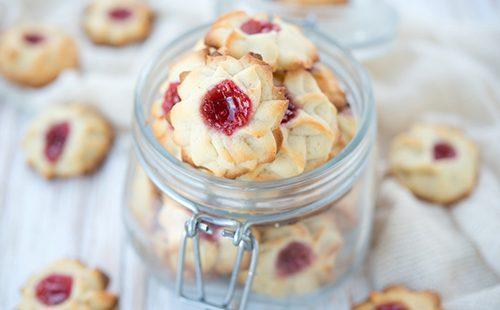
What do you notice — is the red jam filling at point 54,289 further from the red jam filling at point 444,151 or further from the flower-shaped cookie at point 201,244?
the red jam filling at point 444,151

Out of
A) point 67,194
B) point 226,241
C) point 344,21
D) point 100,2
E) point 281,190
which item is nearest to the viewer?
point 281,190

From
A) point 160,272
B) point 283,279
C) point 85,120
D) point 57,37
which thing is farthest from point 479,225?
point 57,37

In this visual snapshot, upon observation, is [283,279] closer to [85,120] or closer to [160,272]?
[160,272]

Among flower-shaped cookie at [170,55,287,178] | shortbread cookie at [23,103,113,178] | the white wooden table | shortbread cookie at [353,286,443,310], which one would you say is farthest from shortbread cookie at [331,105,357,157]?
shortbread cookie at [23,103,113,178]

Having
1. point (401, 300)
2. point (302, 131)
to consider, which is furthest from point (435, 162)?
point (302, 131)

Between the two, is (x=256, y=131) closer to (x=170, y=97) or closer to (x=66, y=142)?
(x=170, y=97)

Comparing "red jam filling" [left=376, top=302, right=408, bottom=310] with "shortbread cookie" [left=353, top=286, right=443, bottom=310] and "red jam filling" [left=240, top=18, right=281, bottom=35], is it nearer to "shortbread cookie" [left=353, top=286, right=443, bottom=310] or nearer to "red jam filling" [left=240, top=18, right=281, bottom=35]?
"shortbread cookie" [left=353, top=286, right=443, bottom=310]
